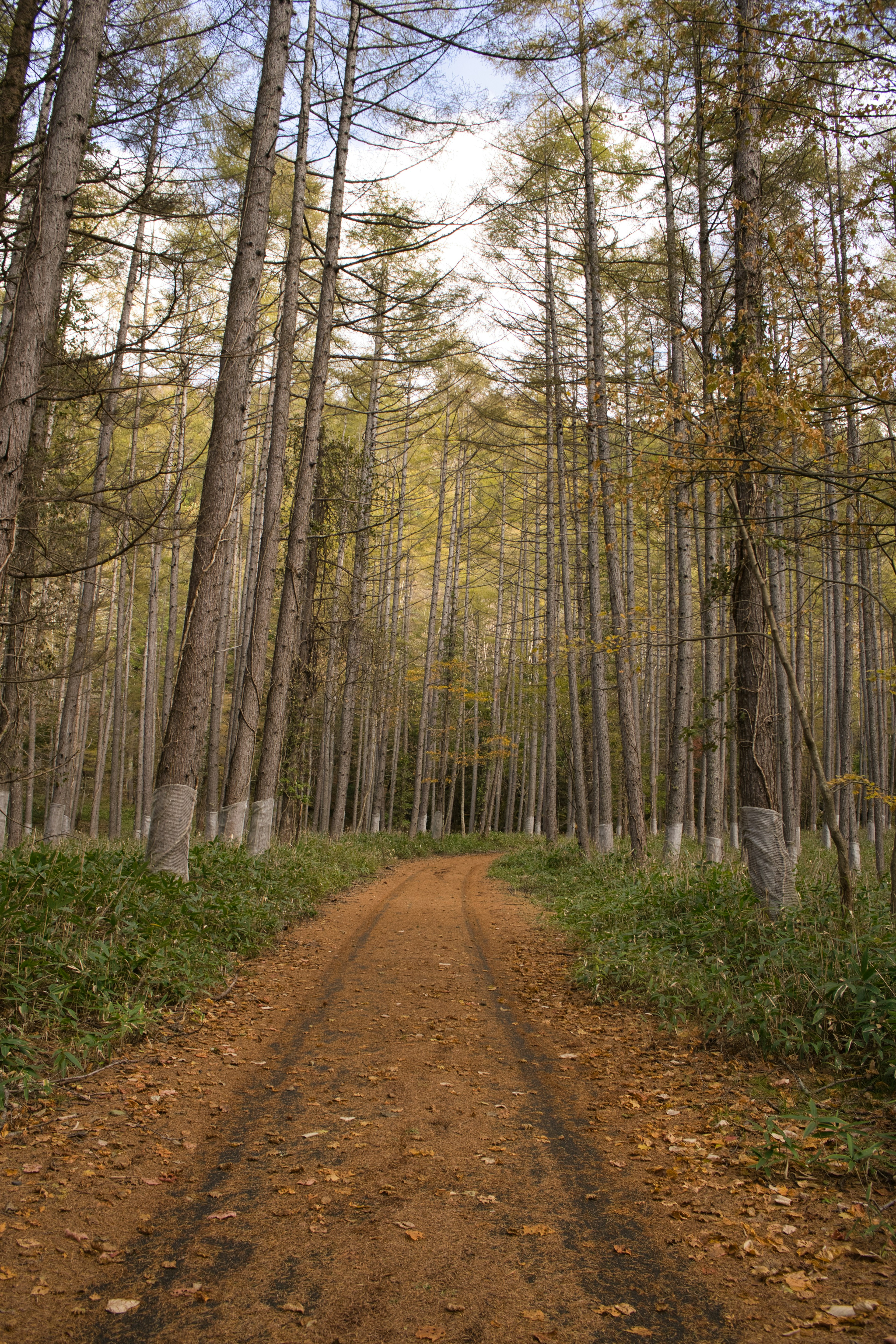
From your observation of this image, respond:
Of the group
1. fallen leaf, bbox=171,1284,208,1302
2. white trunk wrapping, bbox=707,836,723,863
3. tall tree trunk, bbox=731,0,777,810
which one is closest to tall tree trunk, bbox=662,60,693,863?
white trunk wrapping, bbox=707,836,723,863

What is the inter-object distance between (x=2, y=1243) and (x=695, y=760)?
2309 centimetres

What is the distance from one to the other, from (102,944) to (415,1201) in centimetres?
269

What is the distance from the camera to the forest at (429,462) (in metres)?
4.83

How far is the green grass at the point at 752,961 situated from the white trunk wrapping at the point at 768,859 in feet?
0.42

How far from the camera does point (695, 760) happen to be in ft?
77.0

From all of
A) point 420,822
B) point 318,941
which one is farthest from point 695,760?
point 318,941

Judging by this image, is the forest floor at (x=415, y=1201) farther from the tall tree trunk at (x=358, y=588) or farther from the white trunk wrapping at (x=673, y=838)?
the tall tree trunk at (x=358, y=588)

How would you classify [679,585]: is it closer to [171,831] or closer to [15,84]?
[171,831]

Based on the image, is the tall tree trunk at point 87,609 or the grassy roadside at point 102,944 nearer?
the grassy roadside at point 102,944

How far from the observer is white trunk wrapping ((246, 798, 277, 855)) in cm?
1012

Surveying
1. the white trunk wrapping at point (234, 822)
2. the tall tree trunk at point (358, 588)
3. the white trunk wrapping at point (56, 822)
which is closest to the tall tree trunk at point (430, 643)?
the tall tree trunk at point (358, 588)

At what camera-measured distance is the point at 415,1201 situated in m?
2.73

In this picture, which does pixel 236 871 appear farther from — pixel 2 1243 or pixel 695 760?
pixel 695 760

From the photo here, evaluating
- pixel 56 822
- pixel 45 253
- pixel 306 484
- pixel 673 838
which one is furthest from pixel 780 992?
pixel 56 822
